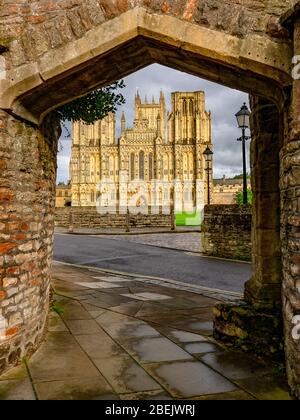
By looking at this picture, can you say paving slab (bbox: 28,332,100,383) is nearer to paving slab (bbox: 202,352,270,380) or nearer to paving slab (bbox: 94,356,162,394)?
paving slab (bbox: 94,356,162,394)

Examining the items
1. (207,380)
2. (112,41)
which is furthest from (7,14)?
(207,380)

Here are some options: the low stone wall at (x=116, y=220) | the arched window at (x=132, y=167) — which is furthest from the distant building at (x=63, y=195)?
the low stone wall at (x=116, y=220)

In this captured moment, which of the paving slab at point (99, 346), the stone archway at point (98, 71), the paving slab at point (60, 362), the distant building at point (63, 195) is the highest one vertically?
the distant building at point (63, 195)

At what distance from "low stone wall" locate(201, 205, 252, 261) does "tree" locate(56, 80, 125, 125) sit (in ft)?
25.0

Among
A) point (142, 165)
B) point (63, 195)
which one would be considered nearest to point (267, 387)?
point (142, 165)

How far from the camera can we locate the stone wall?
3979 millimetres

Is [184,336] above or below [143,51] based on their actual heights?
below

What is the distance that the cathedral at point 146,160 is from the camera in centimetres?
7538

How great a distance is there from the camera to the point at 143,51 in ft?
14.6

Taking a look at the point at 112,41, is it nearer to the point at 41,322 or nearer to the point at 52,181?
the point at 52,181

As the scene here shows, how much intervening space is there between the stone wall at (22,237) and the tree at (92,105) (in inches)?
86.5

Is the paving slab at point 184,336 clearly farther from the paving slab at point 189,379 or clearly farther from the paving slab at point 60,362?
the paving slab at point 60,362

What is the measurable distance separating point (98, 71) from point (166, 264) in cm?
966

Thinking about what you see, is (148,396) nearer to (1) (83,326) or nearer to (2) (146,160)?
(1) (83,326)
